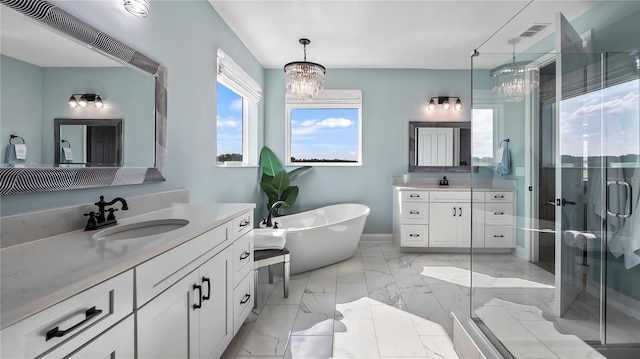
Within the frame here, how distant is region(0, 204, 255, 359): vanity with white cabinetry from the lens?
58 cm

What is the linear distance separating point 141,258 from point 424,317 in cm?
198

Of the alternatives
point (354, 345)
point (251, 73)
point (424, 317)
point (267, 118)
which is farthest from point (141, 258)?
point (267, 118)

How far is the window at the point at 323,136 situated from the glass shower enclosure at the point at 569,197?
2.05 meters

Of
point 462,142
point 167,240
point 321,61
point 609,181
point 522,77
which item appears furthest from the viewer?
point 462,142

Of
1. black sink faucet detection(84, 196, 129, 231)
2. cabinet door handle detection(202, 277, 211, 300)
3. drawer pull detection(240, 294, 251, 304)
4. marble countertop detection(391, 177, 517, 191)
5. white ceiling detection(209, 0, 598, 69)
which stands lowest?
drawer pull detection(240, 294, 251, 304)

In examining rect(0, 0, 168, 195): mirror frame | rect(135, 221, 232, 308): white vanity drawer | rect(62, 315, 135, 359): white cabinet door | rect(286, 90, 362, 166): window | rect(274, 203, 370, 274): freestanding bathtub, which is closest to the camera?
rect(62, 315, 135, 359): white cabinet door

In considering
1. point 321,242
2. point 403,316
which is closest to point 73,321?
point 403,316

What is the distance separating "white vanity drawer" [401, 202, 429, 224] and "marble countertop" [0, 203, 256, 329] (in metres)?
2.86

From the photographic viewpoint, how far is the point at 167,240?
39.7 inches

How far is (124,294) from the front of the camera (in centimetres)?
79

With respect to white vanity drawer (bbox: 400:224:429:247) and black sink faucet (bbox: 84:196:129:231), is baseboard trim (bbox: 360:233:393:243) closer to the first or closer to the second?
white vanity drawer (bbox: 400:224:429:247)

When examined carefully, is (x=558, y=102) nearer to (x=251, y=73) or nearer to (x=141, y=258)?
(x=141, y=258)

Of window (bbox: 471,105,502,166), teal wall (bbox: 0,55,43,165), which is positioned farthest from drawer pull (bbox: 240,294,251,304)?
window (bbox: 471,105,502,166)

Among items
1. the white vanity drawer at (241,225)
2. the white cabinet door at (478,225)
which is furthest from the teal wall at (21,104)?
the white cabinet door at (478,225)
